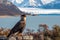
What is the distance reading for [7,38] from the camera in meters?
3.55

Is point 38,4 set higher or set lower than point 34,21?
higher

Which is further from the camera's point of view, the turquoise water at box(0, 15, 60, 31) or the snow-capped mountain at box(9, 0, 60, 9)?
the snow-capped mountain at box(9, 0, 60, 9)

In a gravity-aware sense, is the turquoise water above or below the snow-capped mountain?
below

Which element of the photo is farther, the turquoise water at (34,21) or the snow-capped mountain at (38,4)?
the snow-capped mountain at (38,4)

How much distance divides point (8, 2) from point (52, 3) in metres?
0.89

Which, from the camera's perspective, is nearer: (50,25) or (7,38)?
(7,38)

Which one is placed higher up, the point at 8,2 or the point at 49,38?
the point at 8,2

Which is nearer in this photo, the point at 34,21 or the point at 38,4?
the point at 34,21

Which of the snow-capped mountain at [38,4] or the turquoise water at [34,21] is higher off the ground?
the snow-capped mountain at [38,4]

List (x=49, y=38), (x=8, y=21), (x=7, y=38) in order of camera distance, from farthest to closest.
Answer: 1. (x=8, y=21)
2. (x=49, y=38)
3. (x=7, y=38)

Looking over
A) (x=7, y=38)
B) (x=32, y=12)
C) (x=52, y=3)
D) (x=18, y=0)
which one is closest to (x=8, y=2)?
(x=18, y=0)

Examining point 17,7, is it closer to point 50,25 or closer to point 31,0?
point 31,0

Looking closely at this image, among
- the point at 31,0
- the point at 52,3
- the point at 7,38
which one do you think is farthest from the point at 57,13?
the point at 7,38

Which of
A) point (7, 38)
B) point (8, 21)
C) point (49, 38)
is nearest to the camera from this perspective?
point (7, 38)
